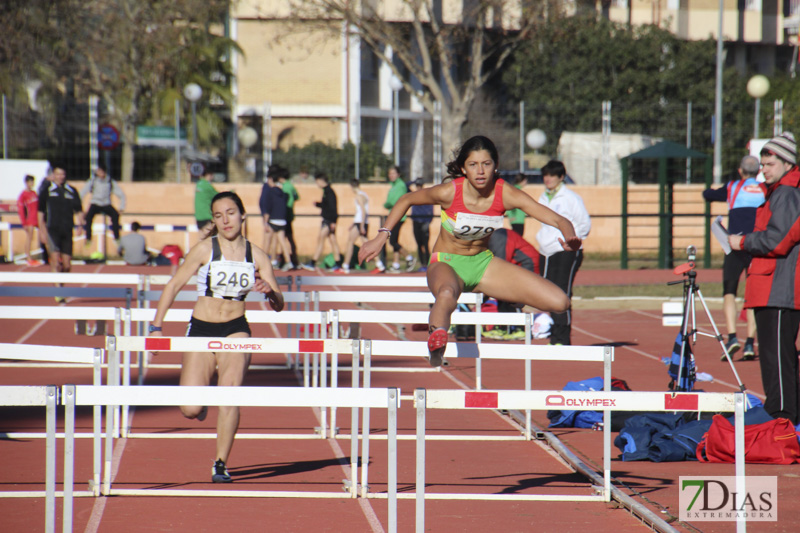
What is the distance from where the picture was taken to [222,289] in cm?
700

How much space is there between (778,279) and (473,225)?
2360 millimetres

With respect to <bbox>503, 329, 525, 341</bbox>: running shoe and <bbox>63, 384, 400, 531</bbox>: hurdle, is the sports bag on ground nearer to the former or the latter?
<bbox>63, 384, 400, 531</bbox>: hurdle

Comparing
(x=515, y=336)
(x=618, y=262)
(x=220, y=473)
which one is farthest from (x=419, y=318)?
(x=618, y=262)

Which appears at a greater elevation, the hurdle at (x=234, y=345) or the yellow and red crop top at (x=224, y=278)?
the yellow and red crop top at (x=224, y=278)

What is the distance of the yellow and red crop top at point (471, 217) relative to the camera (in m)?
6.78

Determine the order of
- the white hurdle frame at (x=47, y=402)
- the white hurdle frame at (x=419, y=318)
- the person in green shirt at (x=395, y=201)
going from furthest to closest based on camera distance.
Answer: the person in green shirt at (x=395, y=201) < the white hurdle frame at (x=419, y=318) < the white hurdle frame at (x=47, y=402)

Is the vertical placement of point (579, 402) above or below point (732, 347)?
above

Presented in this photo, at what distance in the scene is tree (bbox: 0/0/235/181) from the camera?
3450 cm

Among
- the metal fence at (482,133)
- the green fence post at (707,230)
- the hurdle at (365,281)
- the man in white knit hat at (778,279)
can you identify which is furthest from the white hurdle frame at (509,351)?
the metal fence at (482,133)

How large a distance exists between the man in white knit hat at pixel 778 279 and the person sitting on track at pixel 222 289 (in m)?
3.49

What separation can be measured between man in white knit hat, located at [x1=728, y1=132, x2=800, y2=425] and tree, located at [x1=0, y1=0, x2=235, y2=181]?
1132 inches

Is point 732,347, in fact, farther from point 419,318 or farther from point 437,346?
point 437,346

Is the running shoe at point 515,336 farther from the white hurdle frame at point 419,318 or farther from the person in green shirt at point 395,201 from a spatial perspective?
the person in green shirt at point 395,201

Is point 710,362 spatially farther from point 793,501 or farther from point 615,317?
point 793,501
